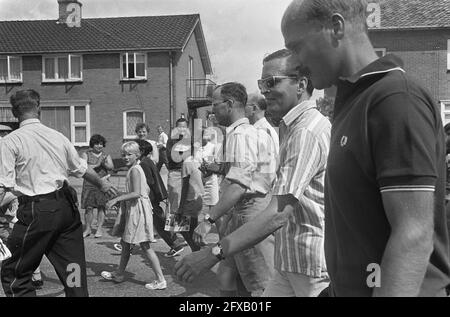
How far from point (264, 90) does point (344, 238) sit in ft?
5.59

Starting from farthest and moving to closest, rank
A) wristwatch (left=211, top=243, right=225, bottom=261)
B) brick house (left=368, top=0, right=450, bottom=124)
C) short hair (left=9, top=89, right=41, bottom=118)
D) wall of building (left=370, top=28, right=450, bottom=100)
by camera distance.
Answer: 1. brick house (left=368, top=0, right=450, bottom=124)
2. wall of building (left=370, top=28, right=450, bottom=100)
3. short hair (left=9, top=89, right=41, bottom=118)
4. wristwatch (left=211, top=243, right=225, bottom=261)

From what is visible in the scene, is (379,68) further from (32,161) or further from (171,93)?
(171,93)

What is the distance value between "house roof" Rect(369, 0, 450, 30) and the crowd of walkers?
20.9 metres

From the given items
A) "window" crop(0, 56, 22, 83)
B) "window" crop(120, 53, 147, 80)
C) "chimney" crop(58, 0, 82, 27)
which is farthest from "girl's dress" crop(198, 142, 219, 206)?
"window" crop(0, 56, 22, 83)

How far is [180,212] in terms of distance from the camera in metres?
7.14

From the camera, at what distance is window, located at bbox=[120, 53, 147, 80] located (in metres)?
28.5

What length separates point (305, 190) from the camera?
9.37 feet

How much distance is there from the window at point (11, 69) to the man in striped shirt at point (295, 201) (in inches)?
1150

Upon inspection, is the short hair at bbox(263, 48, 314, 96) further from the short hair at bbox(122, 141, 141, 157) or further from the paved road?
the short hair at bbox(122, 141, 141, 157)

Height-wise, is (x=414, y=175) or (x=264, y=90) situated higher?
(x=264, y=90)

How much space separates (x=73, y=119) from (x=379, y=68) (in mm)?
28678

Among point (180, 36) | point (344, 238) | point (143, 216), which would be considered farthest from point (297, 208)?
point (180, 36)

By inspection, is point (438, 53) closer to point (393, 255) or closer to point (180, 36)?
point (180, 36)
